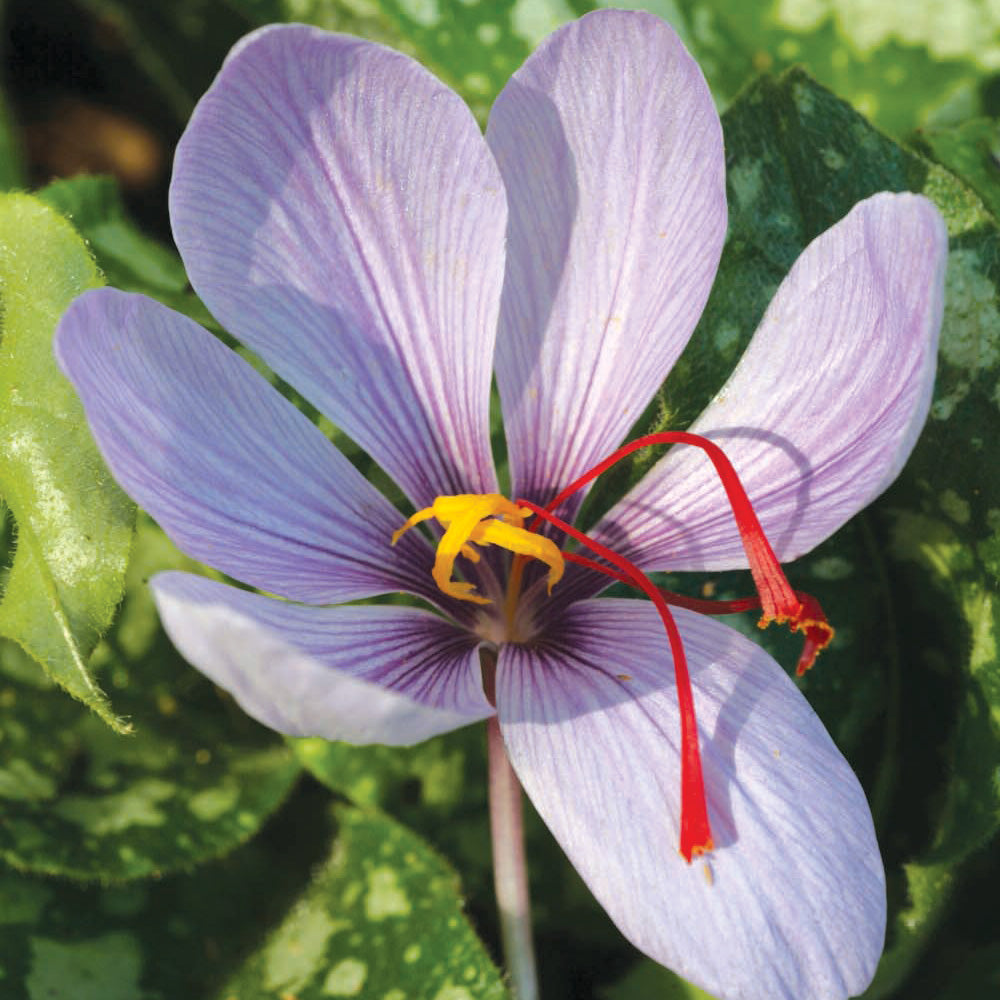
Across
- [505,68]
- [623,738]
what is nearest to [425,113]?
[623,738]

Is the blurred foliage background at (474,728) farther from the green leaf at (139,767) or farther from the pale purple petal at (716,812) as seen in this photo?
the pale purple petal at (716,812)

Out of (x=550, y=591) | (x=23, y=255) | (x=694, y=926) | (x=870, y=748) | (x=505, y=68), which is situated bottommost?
(x=870, y=748)

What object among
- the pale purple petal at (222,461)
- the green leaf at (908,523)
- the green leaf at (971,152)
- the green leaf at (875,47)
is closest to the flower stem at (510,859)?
the pale purple petal at (222,461)

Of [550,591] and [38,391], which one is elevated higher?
[38,391]

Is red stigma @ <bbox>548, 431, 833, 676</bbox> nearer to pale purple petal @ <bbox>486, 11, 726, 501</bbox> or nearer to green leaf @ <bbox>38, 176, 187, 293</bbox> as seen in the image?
pale purple petal @ <bbox>486, 11, 726, 501</bbox>

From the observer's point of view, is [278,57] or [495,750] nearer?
[278,57]

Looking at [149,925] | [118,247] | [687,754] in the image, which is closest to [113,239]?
[118,247]

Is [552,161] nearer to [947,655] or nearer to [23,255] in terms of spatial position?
[23,255]

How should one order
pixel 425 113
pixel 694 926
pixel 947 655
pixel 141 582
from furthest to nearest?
pixel 141 582 → pixel 947 655 → pixel 425 113 → pixel 694 926
